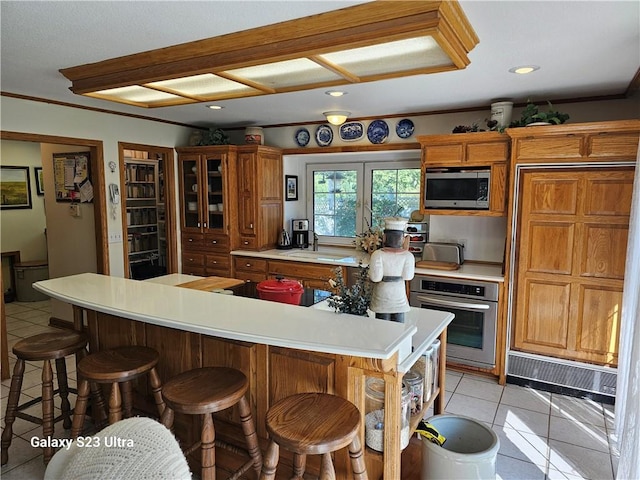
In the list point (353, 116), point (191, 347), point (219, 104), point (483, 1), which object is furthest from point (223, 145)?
point (483, 1)

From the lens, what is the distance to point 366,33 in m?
1.82

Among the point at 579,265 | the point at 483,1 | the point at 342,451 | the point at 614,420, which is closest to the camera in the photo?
the point at 483,1

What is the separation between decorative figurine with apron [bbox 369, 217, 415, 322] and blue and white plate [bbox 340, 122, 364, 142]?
276cm

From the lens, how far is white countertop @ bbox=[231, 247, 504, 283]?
3.59 metres

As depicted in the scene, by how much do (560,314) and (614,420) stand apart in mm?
770

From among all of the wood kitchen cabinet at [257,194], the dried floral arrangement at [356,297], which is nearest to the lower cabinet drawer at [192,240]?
the wood kitchen cabinet at [257,194]

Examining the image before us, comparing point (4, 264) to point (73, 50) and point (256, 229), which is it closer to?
point (256, 229)

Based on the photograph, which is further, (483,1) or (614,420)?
(614,420)

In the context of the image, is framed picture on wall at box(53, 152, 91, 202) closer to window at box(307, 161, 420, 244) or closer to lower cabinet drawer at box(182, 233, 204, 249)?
lower cabinet drawer at box(182, 233, 204, 249)

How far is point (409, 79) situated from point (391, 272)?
165 cm

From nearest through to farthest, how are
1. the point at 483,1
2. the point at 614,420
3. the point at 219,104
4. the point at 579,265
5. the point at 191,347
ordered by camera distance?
the point at 483,1 → the point at 191,347 → the point at 614,420 → the point at 579,265 → the point at 219,104

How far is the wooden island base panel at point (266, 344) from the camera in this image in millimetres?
1748

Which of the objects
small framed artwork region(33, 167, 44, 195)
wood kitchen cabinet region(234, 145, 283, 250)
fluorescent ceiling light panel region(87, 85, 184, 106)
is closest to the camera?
fluorescent ceiling light panel region(87, 85, 184, 106)

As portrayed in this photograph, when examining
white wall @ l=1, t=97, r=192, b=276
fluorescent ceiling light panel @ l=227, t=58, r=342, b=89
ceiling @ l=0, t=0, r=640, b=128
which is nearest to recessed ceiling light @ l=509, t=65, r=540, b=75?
ceiling @ l=0, t=0, r=640, b=128
